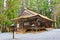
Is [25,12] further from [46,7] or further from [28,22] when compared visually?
[46,7]

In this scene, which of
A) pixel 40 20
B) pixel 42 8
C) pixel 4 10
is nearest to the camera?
pixel 4 10

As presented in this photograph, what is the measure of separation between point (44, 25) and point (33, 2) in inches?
302

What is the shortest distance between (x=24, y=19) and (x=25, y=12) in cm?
229

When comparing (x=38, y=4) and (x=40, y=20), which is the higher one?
(x=38, y=4)

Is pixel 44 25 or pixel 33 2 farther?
pixel 33 2

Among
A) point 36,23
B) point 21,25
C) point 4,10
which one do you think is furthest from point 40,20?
point 4,10

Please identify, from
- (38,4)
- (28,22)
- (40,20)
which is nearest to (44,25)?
(40,20)

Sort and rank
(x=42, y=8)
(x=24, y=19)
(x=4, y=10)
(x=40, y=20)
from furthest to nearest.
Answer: (x=42, y=8), (x=40, y=20), (x=24, y=19), (x=4, y=10)

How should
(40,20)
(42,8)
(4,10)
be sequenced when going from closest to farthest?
(4,10)
(40,20)
(42,8)

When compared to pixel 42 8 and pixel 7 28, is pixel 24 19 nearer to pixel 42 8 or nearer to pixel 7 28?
pixel 7 28

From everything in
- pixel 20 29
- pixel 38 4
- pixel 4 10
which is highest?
pixel 38 4

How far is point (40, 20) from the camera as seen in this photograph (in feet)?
75.9

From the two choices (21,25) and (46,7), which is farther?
(46,7)

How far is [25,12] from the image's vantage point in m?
23.5
